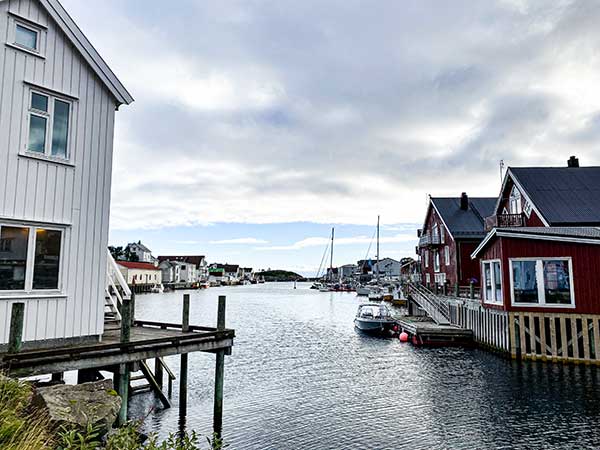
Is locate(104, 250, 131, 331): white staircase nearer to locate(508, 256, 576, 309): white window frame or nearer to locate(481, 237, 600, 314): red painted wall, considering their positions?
locate(481, 237, 600, 314): red painted wall

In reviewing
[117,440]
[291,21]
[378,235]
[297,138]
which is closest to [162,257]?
[378,235]

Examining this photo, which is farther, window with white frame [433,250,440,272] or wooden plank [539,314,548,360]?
window with white frame [433,250,440,272]

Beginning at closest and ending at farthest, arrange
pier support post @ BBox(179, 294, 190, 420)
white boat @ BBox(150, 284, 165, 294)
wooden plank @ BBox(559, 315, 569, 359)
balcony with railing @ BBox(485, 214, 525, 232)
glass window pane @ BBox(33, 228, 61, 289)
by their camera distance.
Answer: glass window pane @ BBox(33, 228, 61, 289), pier support post @ BBox(179, 294, 190, 420), wooden plank @ BBox(559, 315, 569, 359), balcony with railing @ BBox(485, 214, 525, 232), white boat @ BBox(150, 284, 165, 294)

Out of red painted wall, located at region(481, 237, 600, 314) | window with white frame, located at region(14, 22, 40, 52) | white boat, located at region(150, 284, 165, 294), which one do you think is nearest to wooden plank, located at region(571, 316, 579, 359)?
red painted wall, located at region(481, 237, 600, 314)

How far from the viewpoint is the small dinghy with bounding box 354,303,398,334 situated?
32.9 metres

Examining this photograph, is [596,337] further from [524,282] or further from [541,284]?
[524,282]

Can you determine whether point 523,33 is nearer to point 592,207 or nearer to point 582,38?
point 582,38

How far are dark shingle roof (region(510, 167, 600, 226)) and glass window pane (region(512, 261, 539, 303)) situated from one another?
6.15m

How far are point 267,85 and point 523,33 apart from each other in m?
13.6

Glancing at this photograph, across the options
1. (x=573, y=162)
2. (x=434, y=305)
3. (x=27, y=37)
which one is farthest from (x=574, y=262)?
(x=27, y=37)

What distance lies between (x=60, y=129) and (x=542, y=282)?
21.1m

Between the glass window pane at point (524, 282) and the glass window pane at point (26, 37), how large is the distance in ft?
70.8

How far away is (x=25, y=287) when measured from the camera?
9344mm

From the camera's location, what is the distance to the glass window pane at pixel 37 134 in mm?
9820
